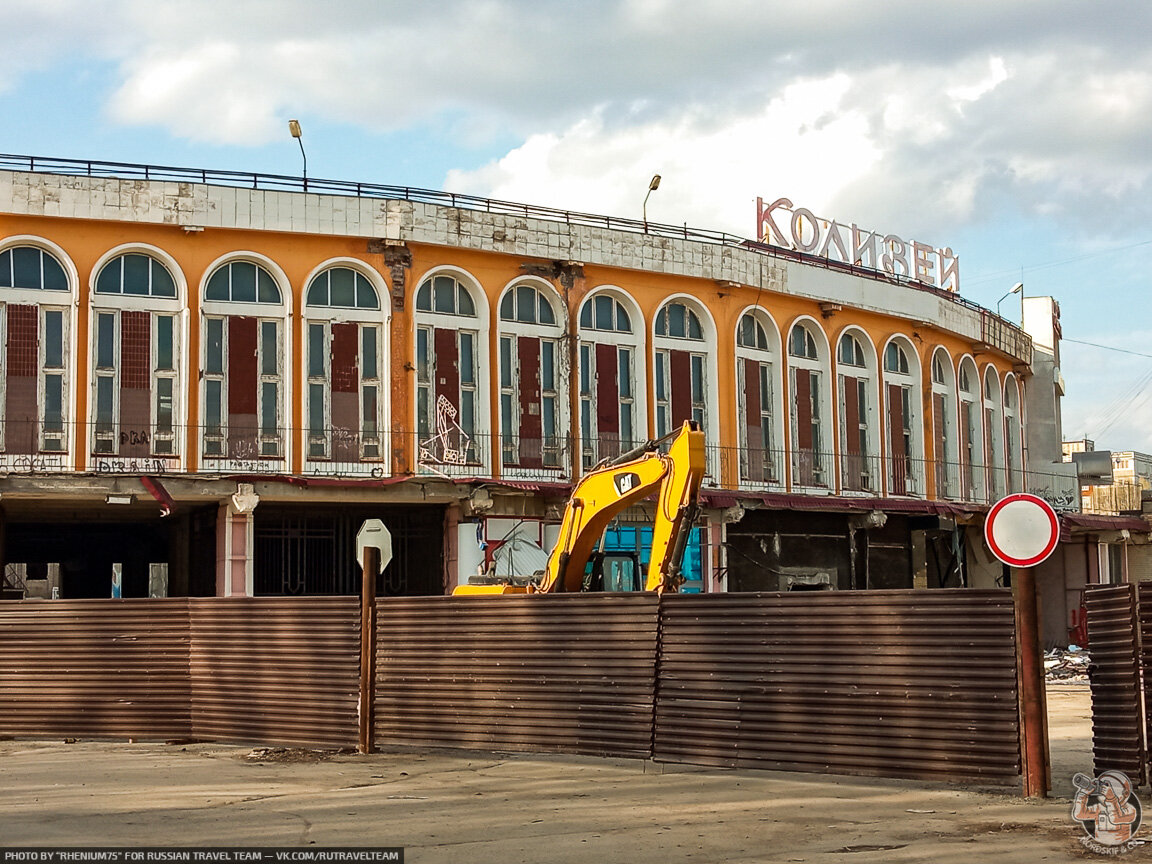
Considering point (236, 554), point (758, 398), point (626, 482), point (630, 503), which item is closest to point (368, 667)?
point (626, 482)

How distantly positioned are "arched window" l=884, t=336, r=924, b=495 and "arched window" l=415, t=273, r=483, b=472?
11.2m

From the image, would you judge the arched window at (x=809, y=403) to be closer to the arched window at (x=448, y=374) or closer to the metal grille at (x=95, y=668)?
the arched window at (x=448, y=374)

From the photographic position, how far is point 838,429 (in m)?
33.2

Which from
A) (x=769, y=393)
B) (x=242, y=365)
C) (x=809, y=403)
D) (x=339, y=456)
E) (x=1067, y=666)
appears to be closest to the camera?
(x=242, y=365)

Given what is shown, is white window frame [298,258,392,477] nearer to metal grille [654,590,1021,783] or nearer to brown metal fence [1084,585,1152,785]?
metal grille [654,590,1021,783]

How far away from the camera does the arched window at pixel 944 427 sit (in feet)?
117

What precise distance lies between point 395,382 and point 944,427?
50.8ft

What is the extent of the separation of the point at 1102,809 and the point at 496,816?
169 inches

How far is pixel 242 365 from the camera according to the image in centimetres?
2675

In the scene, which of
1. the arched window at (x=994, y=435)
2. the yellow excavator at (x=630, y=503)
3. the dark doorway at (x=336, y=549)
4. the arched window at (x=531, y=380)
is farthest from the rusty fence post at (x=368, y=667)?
the arched window at (x=994, y=435)

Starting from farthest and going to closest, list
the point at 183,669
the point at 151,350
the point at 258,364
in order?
the point at 258,364
the point at 151,350
the point at 183,669

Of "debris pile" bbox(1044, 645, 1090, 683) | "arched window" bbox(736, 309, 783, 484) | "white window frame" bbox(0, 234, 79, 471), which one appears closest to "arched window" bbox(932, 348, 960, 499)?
"debris pile" bbox(1044, 645, 1090, 683)

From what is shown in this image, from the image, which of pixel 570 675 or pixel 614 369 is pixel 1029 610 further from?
pixel 614 369

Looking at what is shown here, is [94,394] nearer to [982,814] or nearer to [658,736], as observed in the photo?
[658,736]
